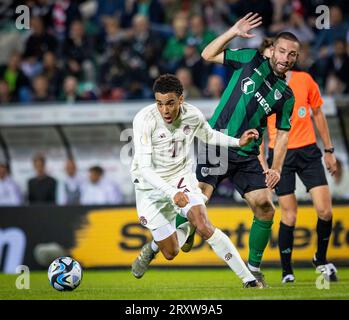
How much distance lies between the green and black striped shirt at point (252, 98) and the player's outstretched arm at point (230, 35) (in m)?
0.17

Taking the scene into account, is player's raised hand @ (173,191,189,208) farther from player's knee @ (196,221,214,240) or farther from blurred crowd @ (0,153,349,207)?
blurred crowd @ (0,153,349,207)

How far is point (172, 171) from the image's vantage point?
8.96 metres

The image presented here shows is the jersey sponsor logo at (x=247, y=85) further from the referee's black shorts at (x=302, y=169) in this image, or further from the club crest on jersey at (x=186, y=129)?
the referee's black shorts at (x=302, y=169)

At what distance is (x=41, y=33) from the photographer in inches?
663

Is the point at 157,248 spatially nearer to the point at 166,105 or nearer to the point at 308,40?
the point at 166,105

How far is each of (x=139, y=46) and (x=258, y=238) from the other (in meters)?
7.45

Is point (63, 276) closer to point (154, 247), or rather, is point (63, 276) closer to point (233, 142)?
point (154, 247)

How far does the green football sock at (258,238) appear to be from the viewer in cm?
923

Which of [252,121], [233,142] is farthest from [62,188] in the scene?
[233,142]

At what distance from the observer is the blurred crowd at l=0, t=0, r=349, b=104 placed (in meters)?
15.1

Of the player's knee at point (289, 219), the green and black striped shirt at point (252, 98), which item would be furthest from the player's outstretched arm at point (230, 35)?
the player's knee at point (289, 219)
